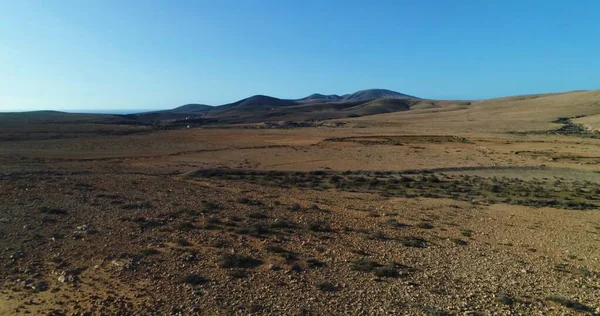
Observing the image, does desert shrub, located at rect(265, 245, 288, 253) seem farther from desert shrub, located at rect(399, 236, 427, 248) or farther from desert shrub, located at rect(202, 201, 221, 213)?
desert shrub, located at rect(202, 201, 221, 213)

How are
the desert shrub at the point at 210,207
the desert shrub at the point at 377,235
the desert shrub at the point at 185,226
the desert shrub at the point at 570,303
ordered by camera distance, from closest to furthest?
the desert shrub at the point at 570,303 → the desert shrub at the point at 377,235 → the desert shrub at the point at 185,226 → the desert shrub at the point at 210,207

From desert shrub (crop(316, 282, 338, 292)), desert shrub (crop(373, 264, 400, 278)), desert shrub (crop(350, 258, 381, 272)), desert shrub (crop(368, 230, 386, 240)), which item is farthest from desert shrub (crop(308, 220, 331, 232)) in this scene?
desert shrub (crop(316, 282, 338, 292))

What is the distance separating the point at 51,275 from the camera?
9.48 m

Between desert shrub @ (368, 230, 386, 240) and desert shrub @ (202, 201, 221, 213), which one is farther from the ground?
desert shrub @ (202, 201, 221, 213)

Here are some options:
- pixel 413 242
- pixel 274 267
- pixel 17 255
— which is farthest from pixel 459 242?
pixel 17 255

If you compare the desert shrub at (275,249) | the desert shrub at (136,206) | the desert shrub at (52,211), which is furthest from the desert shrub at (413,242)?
the desert shrub at (52,211)

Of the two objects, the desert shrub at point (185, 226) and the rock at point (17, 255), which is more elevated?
the rock at point (17, 255)

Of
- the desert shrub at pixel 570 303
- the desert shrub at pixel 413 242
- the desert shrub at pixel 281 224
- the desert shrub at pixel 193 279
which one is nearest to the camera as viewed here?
the desert shrub at pixel 570 303

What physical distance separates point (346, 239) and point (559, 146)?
138ft

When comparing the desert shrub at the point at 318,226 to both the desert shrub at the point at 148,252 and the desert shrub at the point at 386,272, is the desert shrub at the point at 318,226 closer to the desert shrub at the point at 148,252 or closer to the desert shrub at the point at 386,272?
the desert shrub at the point at 386,272

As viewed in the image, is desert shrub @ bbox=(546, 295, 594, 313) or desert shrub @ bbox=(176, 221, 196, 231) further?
desert shrub @ bbox=(176, 221, 196, 231)

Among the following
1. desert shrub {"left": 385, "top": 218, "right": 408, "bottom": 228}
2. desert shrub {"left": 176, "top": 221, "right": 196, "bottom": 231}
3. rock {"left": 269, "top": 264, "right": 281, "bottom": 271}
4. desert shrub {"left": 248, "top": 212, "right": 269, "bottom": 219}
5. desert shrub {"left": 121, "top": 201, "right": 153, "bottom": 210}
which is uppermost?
desert shrub {"left": 121, "top": 201, "right": 153, "bottom": 210}

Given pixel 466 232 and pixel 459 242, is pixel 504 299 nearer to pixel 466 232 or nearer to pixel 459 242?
pixel 459 242

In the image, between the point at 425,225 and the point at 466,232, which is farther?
the point at 425,225
